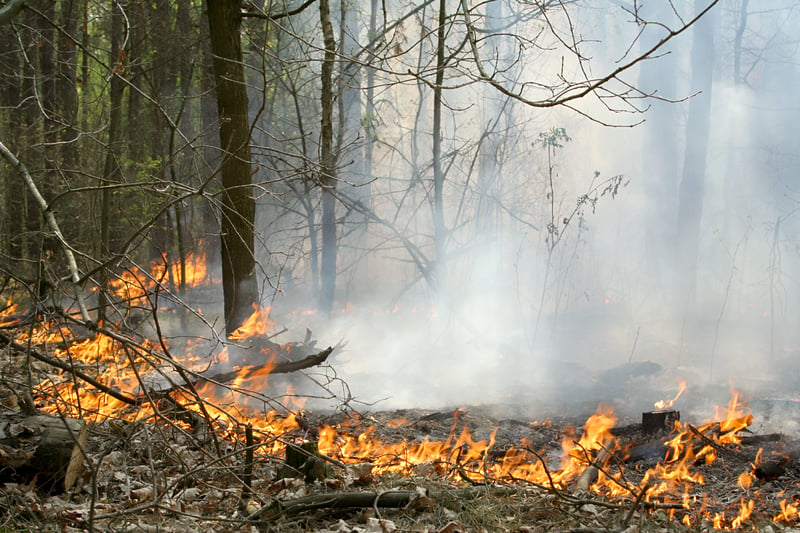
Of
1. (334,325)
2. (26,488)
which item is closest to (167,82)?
(334,325)

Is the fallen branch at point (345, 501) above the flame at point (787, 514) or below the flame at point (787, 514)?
above

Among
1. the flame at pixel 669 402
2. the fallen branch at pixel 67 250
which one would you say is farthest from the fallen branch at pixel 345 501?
the flame at pixel 669 402

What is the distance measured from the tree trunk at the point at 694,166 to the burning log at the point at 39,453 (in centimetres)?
1315

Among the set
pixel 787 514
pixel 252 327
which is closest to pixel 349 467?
pixel 787 514

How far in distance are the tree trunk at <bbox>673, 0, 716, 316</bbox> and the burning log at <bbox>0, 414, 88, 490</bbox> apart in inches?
518

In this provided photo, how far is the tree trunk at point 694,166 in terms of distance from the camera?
46.3ft

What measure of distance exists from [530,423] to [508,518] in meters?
3.27

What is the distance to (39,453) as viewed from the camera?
3479 millimetres

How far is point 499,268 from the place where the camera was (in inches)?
571

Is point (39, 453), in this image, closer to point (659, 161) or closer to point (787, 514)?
point (787, 514)

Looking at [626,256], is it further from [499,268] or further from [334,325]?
[334,325]

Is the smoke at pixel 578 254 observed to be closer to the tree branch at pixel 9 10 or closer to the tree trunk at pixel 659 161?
the tree trunk at pixel 659 161

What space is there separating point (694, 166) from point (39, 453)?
46.6 feet

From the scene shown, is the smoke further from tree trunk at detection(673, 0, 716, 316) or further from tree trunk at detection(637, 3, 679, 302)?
tree trunk at detection(673, 0, 716, 316)
